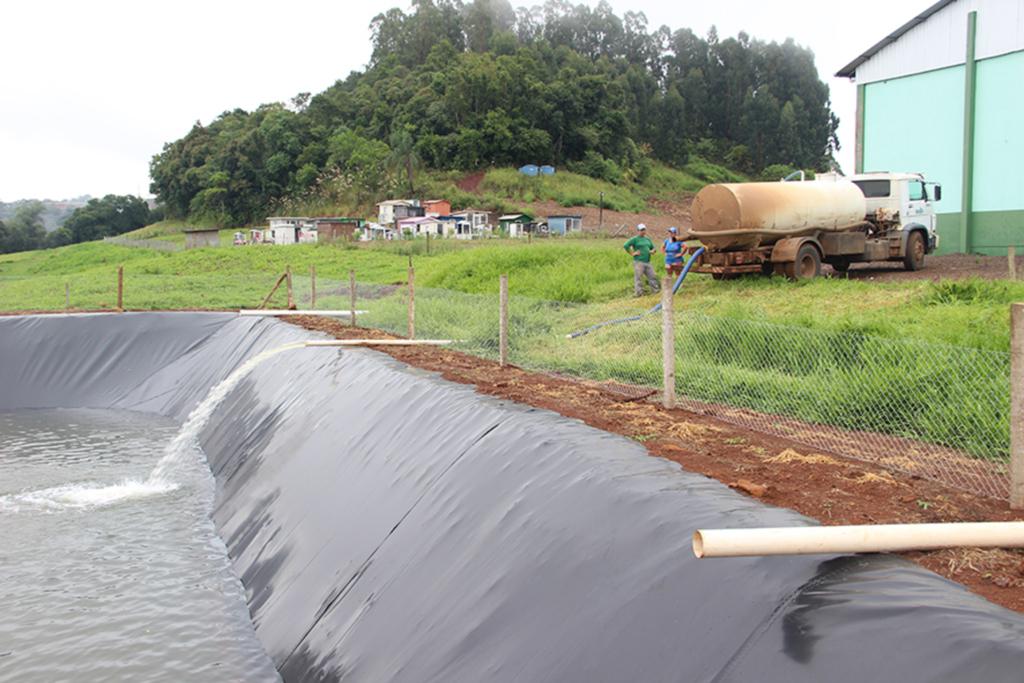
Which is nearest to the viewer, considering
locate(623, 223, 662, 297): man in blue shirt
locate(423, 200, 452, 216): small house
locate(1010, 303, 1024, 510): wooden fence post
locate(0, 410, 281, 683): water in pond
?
locate(1010, 303, 1024, 510): wooden fence post

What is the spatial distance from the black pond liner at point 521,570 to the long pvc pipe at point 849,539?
0.50 feet

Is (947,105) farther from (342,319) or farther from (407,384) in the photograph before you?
(407,384)

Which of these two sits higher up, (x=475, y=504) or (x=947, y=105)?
(x=947, y=105)

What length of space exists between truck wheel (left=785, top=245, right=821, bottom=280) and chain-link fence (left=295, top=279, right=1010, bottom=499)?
14.2ft

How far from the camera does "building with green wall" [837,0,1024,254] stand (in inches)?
813

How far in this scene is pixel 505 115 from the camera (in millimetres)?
83312

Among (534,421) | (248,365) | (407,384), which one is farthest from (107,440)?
(534,421)

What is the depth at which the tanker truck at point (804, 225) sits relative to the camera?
1562 centimetres

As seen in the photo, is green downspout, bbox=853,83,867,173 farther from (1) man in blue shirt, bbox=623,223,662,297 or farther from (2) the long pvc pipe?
(2) the long pvc pipe

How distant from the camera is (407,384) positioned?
343 inches

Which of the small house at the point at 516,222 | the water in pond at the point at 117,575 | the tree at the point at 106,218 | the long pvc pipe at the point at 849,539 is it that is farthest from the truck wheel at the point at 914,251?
the tree at the point at 106,218

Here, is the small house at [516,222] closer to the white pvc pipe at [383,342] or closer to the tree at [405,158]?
the tree at [405,158]

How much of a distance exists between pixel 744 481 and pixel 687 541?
3.31 feet

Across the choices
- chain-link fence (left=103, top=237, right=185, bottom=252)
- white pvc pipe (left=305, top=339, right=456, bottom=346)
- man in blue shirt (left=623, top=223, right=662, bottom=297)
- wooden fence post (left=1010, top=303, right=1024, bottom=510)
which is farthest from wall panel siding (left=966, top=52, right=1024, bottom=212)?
chain-link fence (left=103, top=237, right=185, bottom=252)
